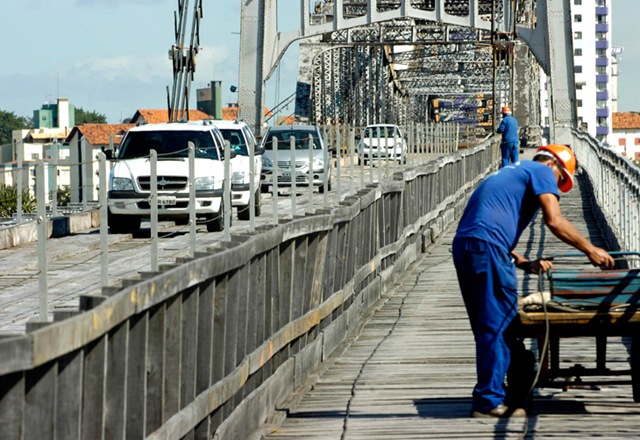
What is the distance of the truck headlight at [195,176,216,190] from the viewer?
23844 millimetres

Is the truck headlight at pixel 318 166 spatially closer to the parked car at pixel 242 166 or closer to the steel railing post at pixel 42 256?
the parked car at pixel 242 166

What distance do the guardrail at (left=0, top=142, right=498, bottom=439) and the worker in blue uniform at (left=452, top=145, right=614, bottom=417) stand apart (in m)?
1.32

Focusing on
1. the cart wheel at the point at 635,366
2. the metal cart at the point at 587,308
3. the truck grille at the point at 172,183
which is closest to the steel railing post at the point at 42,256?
the metal cart at the point at 587,308

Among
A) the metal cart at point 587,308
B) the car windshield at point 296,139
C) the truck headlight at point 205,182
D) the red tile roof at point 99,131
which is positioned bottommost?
the metal cart at point 587,308

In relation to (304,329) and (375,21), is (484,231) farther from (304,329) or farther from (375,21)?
(375,21)

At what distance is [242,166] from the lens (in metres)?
27.2

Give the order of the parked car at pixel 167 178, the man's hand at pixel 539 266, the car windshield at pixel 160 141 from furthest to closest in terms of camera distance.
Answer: the car windshield at pixel 160 141 < the parked car at pixel 167 178 < the man's hand at pixel 539 266

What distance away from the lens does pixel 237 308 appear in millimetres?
8961

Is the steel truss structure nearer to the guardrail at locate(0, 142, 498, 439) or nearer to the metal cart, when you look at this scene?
the guardrail at locate(0, 142, 498, 439)

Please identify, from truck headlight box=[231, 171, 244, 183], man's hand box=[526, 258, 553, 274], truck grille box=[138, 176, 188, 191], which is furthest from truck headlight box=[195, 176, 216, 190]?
man's hand box=[526, 258, 553, 274]

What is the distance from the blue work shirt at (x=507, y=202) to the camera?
9.14 meters

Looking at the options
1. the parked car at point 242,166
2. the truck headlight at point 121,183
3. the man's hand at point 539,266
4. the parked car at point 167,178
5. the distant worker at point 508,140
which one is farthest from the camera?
the distant worker at point 508,140

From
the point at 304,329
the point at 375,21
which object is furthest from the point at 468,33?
the point at 304,329

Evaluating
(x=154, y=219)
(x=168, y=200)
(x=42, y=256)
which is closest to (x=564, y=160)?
(x=42, y=256)
